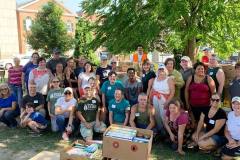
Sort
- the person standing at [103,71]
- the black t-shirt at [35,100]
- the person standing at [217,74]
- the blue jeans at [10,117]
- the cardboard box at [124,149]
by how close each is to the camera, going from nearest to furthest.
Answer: the cardboard box at [124,149] < the person standing at [217,74] < the black t-shirt at [35,100] < the person standing at [103,71] < the blue jeans at [10,117]

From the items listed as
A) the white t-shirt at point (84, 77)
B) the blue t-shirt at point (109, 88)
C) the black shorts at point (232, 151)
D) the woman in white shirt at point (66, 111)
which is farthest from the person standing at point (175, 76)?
the woman in white shirt at point (66, 111)

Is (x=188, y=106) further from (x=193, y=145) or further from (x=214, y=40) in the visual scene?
(x=214, y=40)

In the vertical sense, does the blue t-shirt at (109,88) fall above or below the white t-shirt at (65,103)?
above

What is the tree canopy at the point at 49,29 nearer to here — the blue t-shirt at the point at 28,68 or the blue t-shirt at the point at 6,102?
the blue t-shirt at the point at 28,68

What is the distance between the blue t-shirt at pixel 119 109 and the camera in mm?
6812

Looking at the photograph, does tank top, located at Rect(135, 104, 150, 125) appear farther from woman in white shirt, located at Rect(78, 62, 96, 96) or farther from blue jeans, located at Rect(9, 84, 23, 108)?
blue jeans, located at Rect(9, 84, 23, 108)

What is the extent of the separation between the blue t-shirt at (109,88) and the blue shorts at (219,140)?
2.22 metres

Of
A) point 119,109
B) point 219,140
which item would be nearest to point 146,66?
point 119,109

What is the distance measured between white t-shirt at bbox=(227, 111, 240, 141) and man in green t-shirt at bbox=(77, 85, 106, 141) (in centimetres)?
257

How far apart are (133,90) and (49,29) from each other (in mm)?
22346

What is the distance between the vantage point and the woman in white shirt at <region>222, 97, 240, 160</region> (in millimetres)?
5555

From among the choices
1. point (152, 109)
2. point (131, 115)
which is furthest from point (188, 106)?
point (131, 115)

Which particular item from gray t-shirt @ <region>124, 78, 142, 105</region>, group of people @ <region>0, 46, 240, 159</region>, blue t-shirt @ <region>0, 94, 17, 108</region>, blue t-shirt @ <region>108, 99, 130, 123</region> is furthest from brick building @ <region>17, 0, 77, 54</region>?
blue t-shirt @ <region>108, 99, 130, 123</region>

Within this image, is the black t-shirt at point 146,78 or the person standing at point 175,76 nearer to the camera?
the person standing at point 175,76
